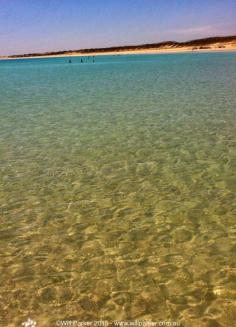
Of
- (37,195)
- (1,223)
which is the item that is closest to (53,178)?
(37,195)

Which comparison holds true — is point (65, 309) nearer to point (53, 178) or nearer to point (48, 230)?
point (48, 230)

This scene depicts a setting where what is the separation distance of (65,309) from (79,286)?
0.55 m

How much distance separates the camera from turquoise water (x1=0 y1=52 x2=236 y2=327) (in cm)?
569

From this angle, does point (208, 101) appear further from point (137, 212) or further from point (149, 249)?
point (149, 249)

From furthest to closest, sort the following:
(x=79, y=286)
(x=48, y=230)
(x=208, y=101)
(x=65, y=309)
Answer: (x=208, y=101) < (x=48, y=230) < (x=79, y=286) < (x=65, y=309)

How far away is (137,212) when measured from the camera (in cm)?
854

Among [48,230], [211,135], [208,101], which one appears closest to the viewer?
[48,230]

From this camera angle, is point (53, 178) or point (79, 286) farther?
point (53, 178)

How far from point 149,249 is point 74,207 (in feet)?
8.27

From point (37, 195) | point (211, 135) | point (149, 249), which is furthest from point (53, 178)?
point (211, 135)

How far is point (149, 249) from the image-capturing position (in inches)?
277

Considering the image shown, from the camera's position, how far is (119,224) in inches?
316

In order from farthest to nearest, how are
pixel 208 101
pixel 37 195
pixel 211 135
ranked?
1. pixel 208 101
2. pixel 211 135
3. pixel 37 195

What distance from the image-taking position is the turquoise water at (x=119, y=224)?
5691mm
